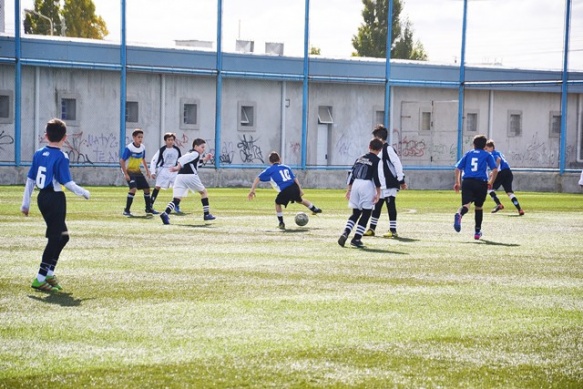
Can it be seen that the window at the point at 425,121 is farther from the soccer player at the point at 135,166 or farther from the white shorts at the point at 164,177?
the soccer player at the point at 135,166

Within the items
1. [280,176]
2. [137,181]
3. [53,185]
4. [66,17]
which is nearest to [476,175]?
[280,176]

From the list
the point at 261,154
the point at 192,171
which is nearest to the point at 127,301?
the point at 192,171

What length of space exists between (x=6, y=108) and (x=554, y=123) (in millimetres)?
28145

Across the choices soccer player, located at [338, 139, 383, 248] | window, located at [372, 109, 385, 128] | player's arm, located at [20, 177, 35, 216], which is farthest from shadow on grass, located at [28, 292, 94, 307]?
window, located at [372, 109, 385, 128]

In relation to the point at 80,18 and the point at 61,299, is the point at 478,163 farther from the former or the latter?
the point at 80,18

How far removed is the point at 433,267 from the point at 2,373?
22.6 feet

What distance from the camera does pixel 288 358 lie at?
654cm

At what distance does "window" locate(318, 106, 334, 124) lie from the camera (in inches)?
1767

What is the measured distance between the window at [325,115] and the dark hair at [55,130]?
3543 cm

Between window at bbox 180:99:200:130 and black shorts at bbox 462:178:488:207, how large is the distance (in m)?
26.4

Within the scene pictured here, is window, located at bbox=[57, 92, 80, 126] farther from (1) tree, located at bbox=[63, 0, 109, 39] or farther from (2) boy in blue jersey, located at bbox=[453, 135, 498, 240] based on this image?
(2) boy in blue jersey, located at bbox=[453, 135, 498, 240]

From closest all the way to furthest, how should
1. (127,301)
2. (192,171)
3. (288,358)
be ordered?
1. (288,358)
2. (127,301)
3. (192,171)

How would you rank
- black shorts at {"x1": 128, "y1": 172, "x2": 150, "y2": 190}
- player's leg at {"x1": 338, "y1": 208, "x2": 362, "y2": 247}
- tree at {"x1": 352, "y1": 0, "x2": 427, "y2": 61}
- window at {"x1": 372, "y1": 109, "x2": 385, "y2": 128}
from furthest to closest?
1. tree at {"x1": 352, "y1": 0, "x2": 427, "y2": 61}
2. window at {"x1": 372, "y1": 109, "x2": 385, "y2": 128}
3. black shorts at {"x1": 128, "y1": 172, "x2": 150, "y2": 190}
4. player's leg at {"x1": 338, "y1": 208, "x2": 362, "y2": 247}

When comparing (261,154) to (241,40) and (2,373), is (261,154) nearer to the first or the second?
(241,40)
